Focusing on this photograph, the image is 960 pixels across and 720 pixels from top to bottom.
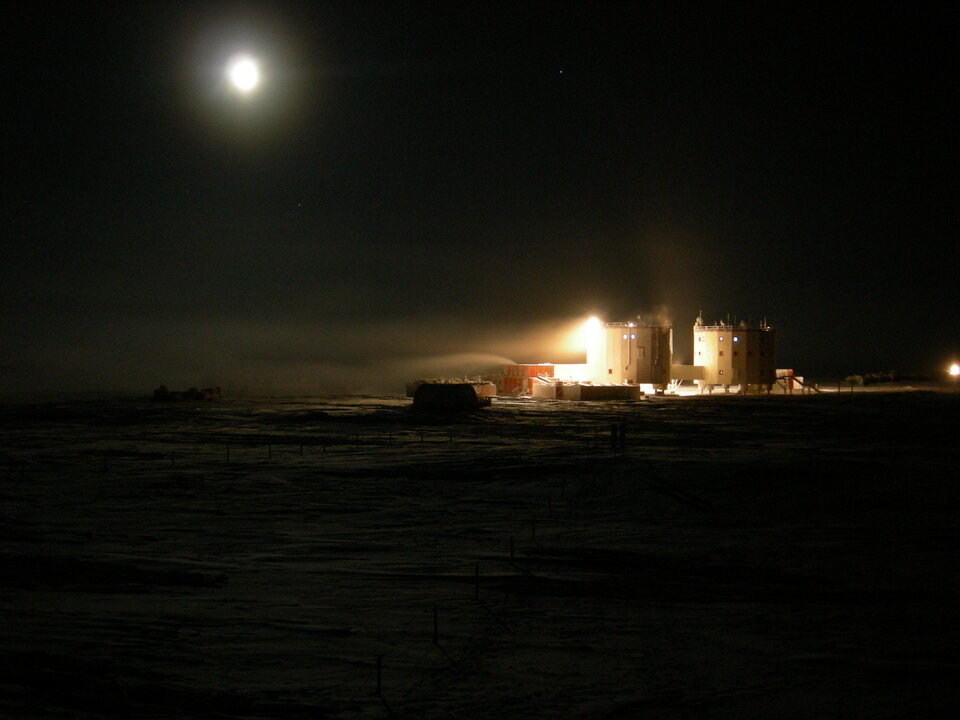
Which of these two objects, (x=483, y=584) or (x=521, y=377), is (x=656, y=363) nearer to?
(x=521, y=377)

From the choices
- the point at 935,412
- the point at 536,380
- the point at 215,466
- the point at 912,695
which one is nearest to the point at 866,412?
the point at 935,412

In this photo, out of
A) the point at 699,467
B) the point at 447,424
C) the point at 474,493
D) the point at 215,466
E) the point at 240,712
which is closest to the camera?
the point at 240,712

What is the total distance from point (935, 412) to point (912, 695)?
47.4 meters

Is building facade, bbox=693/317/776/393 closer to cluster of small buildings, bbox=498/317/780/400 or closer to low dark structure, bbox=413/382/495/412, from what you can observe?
cluster of small buildings, bbox=498/317/780/400

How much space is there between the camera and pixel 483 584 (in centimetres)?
1412

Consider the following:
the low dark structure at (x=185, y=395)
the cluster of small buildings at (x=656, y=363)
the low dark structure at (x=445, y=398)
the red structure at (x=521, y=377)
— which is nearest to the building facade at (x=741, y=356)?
the cluster of small buildings at (x=656, y=363)

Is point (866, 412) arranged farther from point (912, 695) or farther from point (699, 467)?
point (912, 695)

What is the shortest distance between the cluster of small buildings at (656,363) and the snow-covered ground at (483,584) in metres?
39.0

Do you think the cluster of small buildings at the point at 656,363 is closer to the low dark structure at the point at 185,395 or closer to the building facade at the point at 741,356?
the building facade at the point at 741,356

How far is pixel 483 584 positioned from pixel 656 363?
5789 centimetres

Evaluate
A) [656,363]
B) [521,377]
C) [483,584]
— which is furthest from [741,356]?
[483,584]

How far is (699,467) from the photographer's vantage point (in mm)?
25859

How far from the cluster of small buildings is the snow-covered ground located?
38990mm

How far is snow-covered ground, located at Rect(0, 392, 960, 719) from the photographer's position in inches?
387
